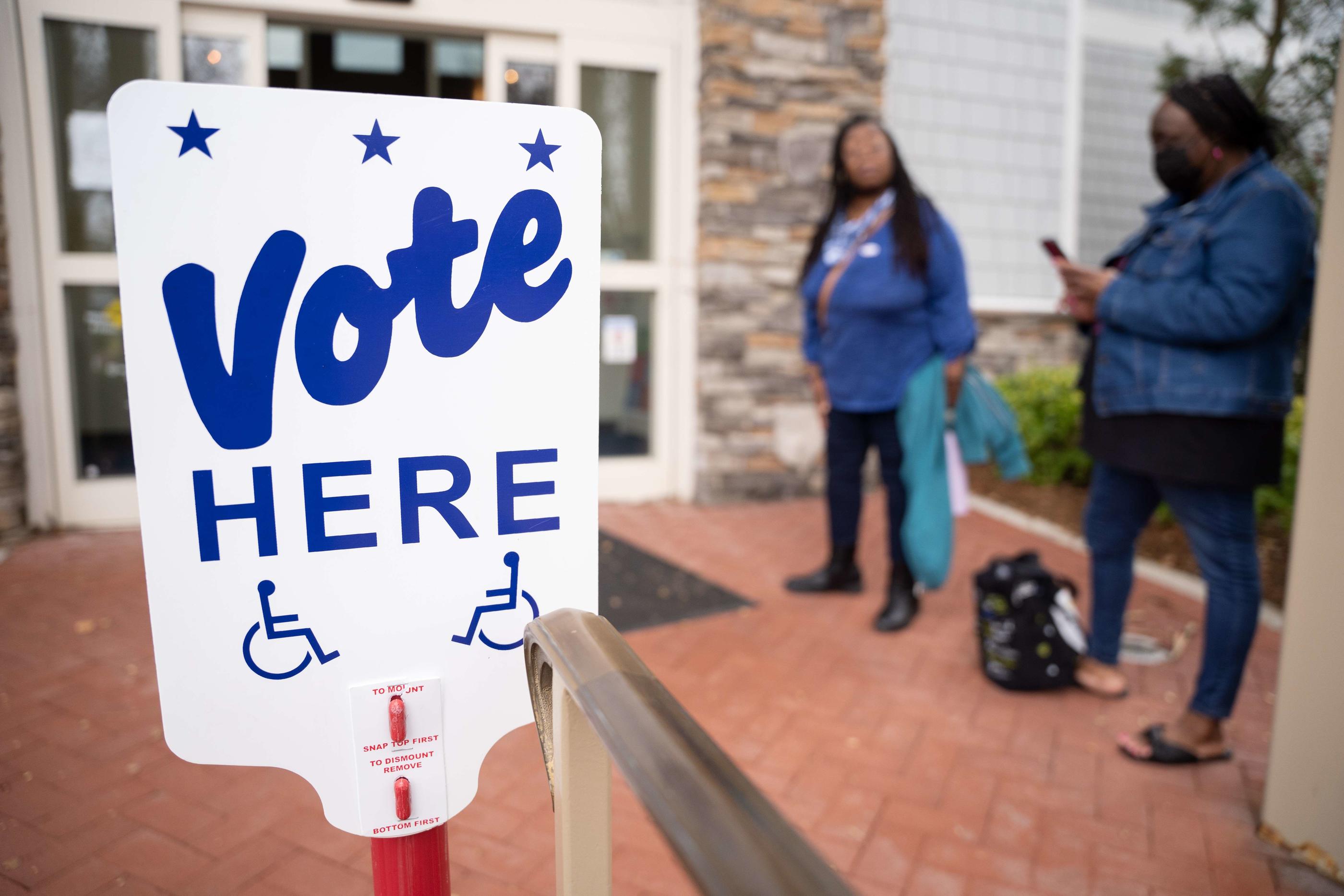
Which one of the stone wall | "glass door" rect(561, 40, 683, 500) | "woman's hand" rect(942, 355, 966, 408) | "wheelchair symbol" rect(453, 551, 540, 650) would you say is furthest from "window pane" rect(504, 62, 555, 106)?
"wheelchair symbol" rect(453, 551, 540, 650)

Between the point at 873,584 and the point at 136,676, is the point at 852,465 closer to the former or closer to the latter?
the point at 873,584

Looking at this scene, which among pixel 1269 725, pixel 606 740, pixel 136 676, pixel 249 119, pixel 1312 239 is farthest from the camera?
pixel 136 676

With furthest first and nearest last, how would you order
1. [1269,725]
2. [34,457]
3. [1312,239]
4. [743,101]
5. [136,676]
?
[743,101] → [34,457] → [136,676] → [1269,725] → [1312,239]

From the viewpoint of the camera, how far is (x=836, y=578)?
3.88m

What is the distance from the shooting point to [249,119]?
896 mm

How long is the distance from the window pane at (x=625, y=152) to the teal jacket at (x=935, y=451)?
2.47 meters

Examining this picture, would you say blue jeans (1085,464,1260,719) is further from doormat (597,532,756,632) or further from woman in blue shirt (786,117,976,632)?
doormat (597,532,756,632)

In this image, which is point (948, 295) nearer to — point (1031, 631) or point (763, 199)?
point (1031, 631)

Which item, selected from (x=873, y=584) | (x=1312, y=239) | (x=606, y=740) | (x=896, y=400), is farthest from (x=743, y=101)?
(x=606, y=740)

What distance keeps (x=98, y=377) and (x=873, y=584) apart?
4159 mm

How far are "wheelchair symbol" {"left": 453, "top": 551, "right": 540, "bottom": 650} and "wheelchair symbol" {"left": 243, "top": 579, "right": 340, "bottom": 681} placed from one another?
158 millimetres

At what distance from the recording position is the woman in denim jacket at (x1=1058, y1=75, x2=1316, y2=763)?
221cm

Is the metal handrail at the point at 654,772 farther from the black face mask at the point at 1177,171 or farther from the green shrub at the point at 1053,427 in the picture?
the green shrub at the point at 1053,427

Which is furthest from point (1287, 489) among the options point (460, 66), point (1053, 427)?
point (460, 66)
